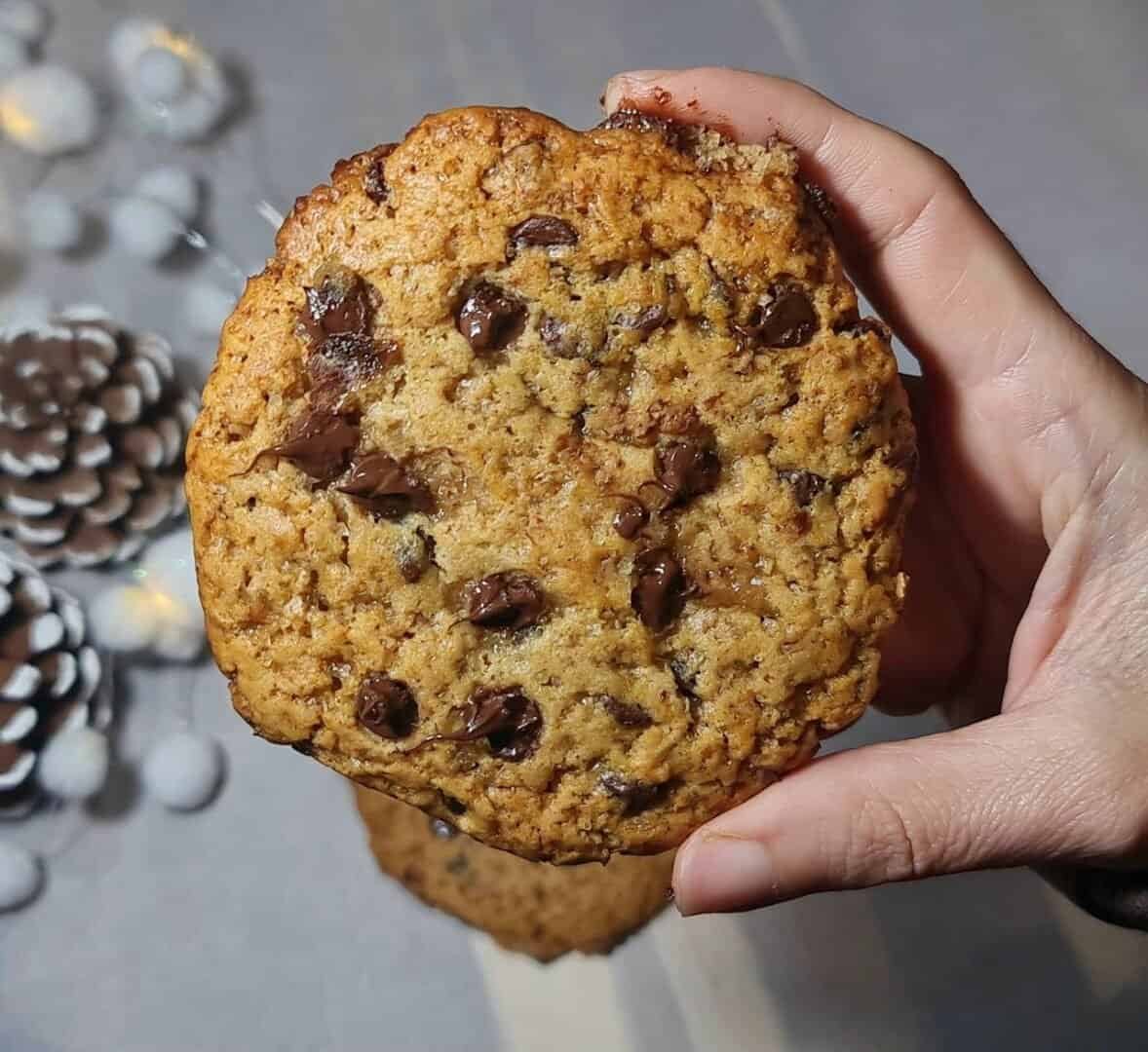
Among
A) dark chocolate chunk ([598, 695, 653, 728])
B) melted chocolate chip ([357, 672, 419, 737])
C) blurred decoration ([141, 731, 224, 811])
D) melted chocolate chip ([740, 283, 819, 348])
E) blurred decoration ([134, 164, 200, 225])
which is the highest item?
melted chocolate chip ([740, 283, 819, 348])

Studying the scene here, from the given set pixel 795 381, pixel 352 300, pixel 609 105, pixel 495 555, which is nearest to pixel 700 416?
pixel 795 381

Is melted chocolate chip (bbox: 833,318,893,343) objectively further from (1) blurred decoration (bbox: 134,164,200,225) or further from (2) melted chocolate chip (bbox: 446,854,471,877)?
(1) blurred decoration (bbox: 134,164,200,225)

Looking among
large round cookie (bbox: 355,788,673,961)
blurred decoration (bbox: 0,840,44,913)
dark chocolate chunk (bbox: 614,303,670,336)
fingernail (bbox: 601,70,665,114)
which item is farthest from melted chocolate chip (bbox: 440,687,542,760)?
blurred decoration (bbox: 0,840,44,913)

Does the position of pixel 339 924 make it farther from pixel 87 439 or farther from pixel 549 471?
pixel 549 471

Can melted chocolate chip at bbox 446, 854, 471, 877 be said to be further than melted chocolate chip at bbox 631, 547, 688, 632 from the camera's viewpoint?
Yes

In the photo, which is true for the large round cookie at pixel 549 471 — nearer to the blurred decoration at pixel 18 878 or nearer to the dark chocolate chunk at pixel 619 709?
the dark chocolate chunk at pixel 619 709

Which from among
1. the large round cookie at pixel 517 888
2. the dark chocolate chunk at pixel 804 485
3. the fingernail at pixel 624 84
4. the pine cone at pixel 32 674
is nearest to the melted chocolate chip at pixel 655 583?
→ the dark chocolate chunk at pixel 804 485
